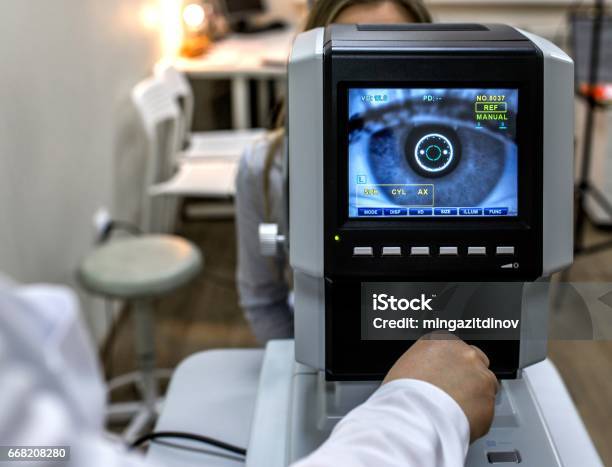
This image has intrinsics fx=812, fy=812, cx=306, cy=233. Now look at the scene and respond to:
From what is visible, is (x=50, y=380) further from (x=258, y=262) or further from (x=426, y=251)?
(x=258, y=262)

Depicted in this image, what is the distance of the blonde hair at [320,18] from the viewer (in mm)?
1173

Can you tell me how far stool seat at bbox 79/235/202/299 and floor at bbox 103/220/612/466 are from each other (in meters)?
0.50

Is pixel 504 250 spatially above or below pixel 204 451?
above

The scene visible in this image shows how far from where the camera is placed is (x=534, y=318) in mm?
720

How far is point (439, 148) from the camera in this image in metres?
0.66

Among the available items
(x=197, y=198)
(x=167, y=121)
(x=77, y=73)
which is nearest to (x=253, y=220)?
(x=77, y=73)

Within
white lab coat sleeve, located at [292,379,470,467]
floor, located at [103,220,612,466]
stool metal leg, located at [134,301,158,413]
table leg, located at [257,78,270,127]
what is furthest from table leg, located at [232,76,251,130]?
white lab coat sleeve, located at [292,379,470,467]

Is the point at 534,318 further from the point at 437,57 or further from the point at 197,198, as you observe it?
the point at 197,198

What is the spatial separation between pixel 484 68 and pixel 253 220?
0.73 meters

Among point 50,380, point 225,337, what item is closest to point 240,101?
point 225,337

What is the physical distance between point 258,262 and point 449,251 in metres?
0.70

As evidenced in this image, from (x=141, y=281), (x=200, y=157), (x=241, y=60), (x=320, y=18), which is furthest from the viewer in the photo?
(x=241, y=60)

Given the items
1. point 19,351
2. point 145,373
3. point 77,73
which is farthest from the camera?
point 77,73

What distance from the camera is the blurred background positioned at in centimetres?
210
